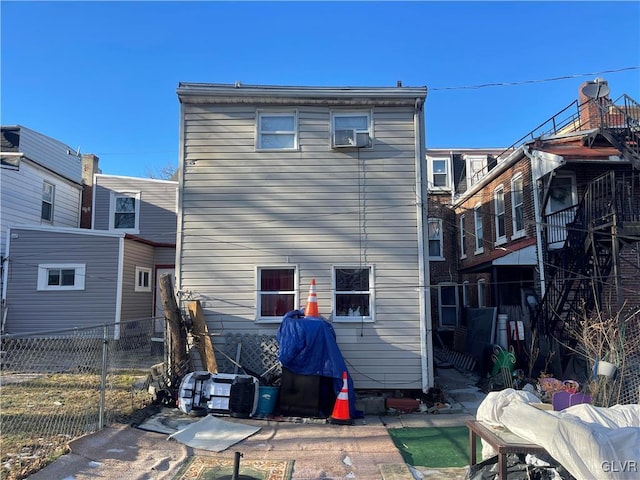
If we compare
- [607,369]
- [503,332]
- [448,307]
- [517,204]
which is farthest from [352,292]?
[448,307]

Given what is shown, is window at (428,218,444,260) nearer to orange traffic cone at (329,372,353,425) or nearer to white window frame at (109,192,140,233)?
white window frame at (109,192,140,233)

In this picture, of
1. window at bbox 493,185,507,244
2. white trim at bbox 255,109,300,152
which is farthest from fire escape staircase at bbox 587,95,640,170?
white trim at bbox 255,109,300,152

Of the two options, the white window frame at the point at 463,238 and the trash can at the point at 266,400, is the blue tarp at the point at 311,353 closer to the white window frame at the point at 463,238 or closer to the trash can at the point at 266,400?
the trash can at the point at 266,400

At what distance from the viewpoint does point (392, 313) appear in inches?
338

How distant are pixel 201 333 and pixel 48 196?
1196cm

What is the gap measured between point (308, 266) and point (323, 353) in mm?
1903

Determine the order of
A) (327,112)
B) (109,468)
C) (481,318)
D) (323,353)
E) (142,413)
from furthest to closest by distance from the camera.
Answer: (481,318) < (327,112) < (323,353) < (142,413) < (109,468)

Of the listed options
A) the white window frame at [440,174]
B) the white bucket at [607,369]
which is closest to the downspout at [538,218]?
the white bucket at [607,369]

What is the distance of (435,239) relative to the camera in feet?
60.3

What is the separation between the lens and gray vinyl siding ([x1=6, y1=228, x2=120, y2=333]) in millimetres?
12695

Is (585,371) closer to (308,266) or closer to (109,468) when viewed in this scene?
(308,266)

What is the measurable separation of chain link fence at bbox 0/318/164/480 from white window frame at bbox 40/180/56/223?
20.6 ft

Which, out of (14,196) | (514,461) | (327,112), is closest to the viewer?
(514,461)

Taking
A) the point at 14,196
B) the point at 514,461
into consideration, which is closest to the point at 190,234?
the point at 514,461
